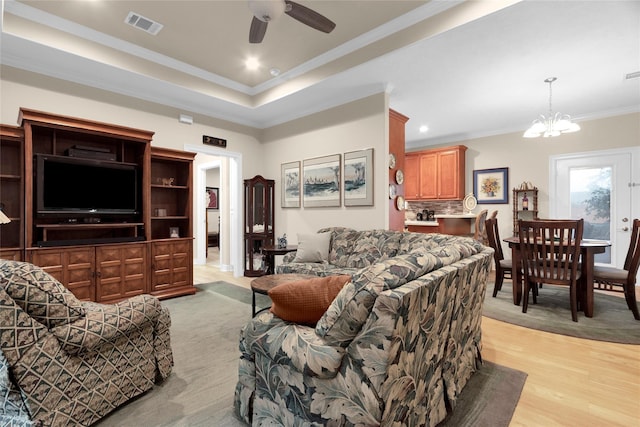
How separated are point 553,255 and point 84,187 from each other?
5.55m

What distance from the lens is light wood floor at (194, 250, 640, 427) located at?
5.68ft

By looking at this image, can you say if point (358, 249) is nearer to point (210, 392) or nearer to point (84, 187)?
point (210, 392)

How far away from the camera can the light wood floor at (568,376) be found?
1732 mm

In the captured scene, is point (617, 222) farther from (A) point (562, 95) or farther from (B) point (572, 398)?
(B) point (572, 398)

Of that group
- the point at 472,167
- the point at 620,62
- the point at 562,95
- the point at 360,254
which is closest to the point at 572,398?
the point at 360,254

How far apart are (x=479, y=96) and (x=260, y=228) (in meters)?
4.17

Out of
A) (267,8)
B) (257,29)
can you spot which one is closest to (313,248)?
(257,29)

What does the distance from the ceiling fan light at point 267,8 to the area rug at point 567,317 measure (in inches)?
148

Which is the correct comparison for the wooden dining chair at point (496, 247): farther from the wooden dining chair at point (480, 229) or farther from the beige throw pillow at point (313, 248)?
the beige throw pillow at point (313, 248)

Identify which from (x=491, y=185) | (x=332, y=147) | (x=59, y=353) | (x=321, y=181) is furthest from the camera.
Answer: (x=491, y=185)

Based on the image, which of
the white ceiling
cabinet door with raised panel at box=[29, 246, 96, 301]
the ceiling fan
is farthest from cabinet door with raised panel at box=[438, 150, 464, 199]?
cabinet door with raised panel at box=[29, 246, 96, 301]

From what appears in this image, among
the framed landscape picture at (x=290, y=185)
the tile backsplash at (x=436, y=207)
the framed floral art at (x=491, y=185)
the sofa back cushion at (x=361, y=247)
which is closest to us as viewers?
the sofa back cushion at (x=361, y=247)

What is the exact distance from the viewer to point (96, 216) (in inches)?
146

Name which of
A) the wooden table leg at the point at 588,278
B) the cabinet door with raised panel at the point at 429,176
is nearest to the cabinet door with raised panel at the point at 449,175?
the cabinet door with raised panel at the point at 429,176
